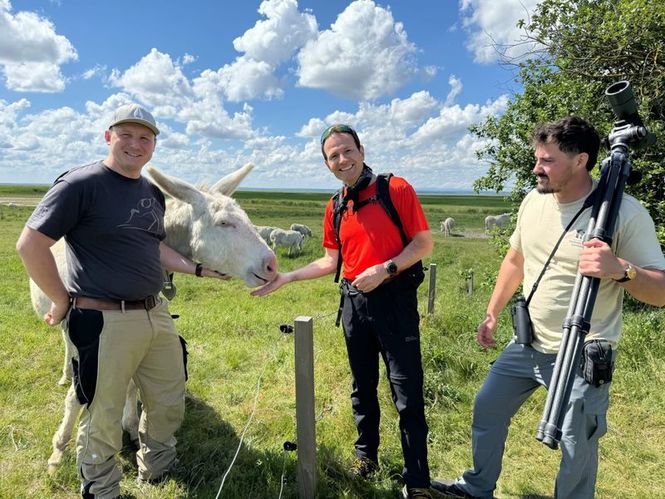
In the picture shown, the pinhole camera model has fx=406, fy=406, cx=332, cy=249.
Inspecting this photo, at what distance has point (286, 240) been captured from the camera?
20.8 metres

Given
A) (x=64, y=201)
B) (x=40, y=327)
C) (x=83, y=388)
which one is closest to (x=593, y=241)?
(x=64, y=201)

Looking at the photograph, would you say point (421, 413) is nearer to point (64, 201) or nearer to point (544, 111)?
point (64, 201)

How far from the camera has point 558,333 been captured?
2.60 metres

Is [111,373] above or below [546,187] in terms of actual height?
below

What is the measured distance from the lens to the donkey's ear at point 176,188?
3.28 metres

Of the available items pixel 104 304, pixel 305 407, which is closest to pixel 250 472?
pixel 305 407

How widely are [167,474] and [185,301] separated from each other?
722 centimetres

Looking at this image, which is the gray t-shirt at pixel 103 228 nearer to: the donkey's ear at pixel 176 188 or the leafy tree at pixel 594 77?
the donkey's ear at pixel 176 188

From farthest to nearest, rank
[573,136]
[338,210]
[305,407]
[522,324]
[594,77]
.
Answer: [594,77]
[338,210]
[305,407]
[522,324]
[573,136]

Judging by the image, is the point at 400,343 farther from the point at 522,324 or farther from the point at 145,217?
the point at 145,217

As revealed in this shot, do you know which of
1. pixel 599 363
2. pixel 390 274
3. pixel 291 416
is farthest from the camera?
pixel 291 416

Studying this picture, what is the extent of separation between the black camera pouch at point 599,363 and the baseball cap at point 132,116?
312cm

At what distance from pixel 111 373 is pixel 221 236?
1303 mm

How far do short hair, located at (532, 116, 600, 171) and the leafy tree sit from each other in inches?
182
